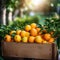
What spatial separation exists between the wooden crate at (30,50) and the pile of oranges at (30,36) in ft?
0.25

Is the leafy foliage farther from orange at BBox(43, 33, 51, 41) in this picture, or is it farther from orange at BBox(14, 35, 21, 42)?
orange at BBox(14, 35, 21, 42)

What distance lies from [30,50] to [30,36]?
0.23 m

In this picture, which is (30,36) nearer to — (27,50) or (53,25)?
(27,50)

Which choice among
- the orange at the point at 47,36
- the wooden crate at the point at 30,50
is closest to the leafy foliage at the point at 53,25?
the orange at the point at 47,36

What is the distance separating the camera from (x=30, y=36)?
12.4ft

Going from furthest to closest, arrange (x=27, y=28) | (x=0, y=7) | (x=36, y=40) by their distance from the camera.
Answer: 1. (x=0, y=7)
2. (x=27, y=28)
3. (x=36, y=40)

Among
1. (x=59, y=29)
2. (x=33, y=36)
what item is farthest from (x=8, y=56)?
(x=59, y=29)

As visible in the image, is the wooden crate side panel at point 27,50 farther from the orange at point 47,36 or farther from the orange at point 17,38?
the orange at point 47,36

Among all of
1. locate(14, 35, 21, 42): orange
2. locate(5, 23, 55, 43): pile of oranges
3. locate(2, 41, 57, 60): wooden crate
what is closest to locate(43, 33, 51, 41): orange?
locate(5, 23, 55, 43): pile of oranges

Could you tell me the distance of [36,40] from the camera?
3652 millimetres

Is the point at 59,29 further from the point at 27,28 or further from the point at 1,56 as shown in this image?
the point at 1,56

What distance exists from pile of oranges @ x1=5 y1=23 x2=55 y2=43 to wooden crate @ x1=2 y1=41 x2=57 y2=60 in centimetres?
8

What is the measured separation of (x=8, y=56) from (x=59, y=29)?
81 centimetres

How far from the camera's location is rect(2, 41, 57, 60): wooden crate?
3592mm
